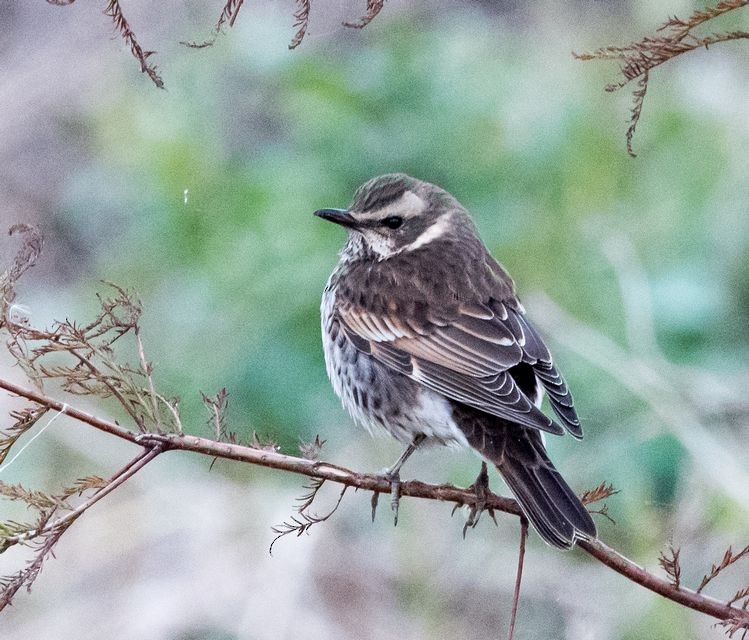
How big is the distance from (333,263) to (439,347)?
170 centimetres

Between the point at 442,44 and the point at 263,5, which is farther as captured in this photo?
the point at 263,5

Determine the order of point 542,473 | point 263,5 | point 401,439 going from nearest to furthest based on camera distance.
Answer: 1. point 542,473
2. point 401,439
3. point 263,5

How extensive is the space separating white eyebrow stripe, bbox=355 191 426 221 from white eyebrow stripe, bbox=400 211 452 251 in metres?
0.07

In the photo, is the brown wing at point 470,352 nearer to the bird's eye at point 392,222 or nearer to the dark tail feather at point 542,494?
the dark tail feather at point 542,494

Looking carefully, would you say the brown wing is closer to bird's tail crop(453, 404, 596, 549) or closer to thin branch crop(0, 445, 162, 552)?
bird's tail crop(453, 404, 596, 549)

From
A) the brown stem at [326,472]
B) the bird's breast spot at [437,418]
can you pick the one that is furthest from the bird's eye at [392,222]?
the brown stem at [326,472]

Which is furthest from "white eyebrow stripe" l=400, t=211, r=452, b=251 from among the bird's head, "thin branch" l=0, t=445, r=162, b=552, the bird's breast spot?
"thin branch" l=0, t=445, r=162, b=552

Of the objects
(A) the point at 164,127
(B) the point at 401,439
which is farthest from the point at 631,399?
(A) the point at 164,127

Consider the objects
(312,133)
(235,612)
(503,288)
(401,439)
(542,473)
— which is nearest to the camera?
(542,473)

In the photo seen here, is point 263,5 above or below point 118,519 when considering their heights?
above

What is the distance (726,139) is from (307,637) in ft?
9.48

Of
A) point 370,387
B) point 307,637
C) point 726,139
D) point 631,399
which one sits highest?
point 370,387

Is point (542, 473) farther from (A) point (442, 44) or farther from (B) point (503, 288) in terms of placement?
(A) point (442, 44)

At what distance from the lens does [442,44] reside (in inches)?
243
